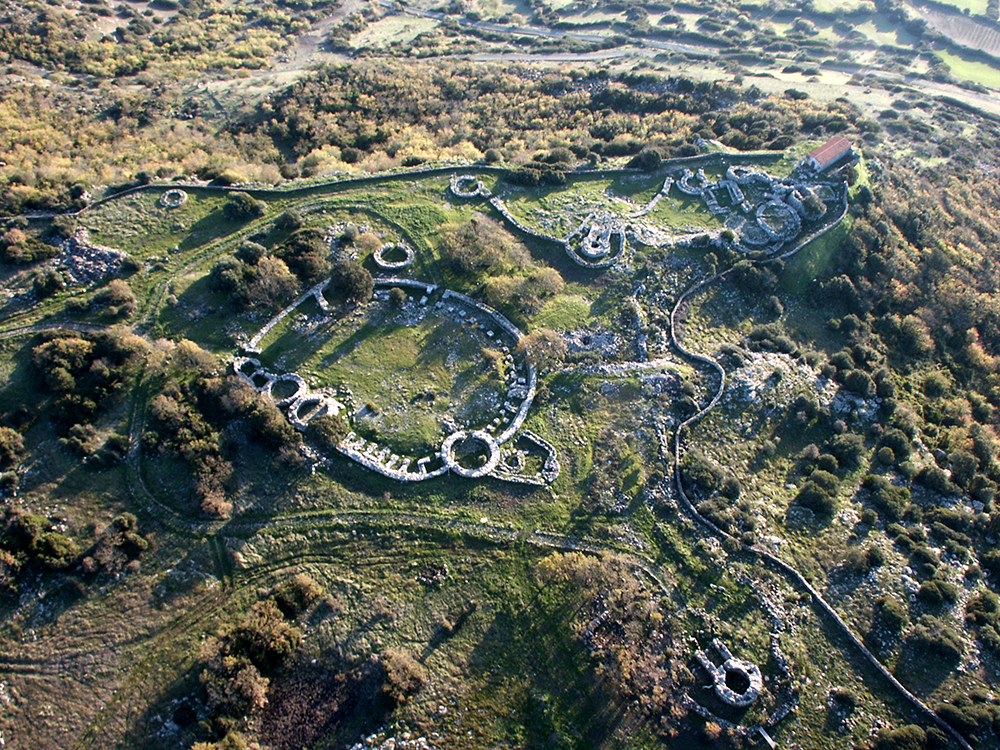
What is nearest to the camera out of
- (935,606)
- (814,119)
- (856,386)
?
(935,606)

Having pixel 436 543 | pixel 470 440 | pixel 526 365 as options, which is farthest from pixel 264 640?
pixel 526 365

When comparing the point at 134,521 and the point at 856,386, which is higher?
the point at 856,386

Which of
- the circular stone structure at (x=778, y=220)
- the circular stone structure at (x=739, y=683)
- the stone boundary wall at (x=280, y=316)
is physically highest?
the circular stone structure at (x=778, y=220)

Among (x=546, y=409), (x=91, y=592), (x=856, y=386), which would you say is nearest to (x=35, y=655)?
(x=91, y=592)

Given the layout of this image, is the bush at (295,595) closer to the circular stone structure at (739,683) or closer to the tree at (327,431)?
the tree at (327,431)

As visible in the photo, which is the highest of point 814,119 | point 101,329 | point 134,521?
point 814,119

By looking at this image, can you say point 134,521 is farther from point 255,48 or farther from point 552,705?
point 255,48

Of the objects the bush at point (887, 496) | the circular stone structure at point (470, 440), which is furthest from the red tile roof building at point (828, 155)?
the circular stone structure at point (470, 440)

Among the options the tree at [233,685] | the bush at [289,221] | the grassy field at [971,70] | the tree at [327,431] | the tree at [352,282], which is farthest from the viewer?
the grassy field at [971,70]
